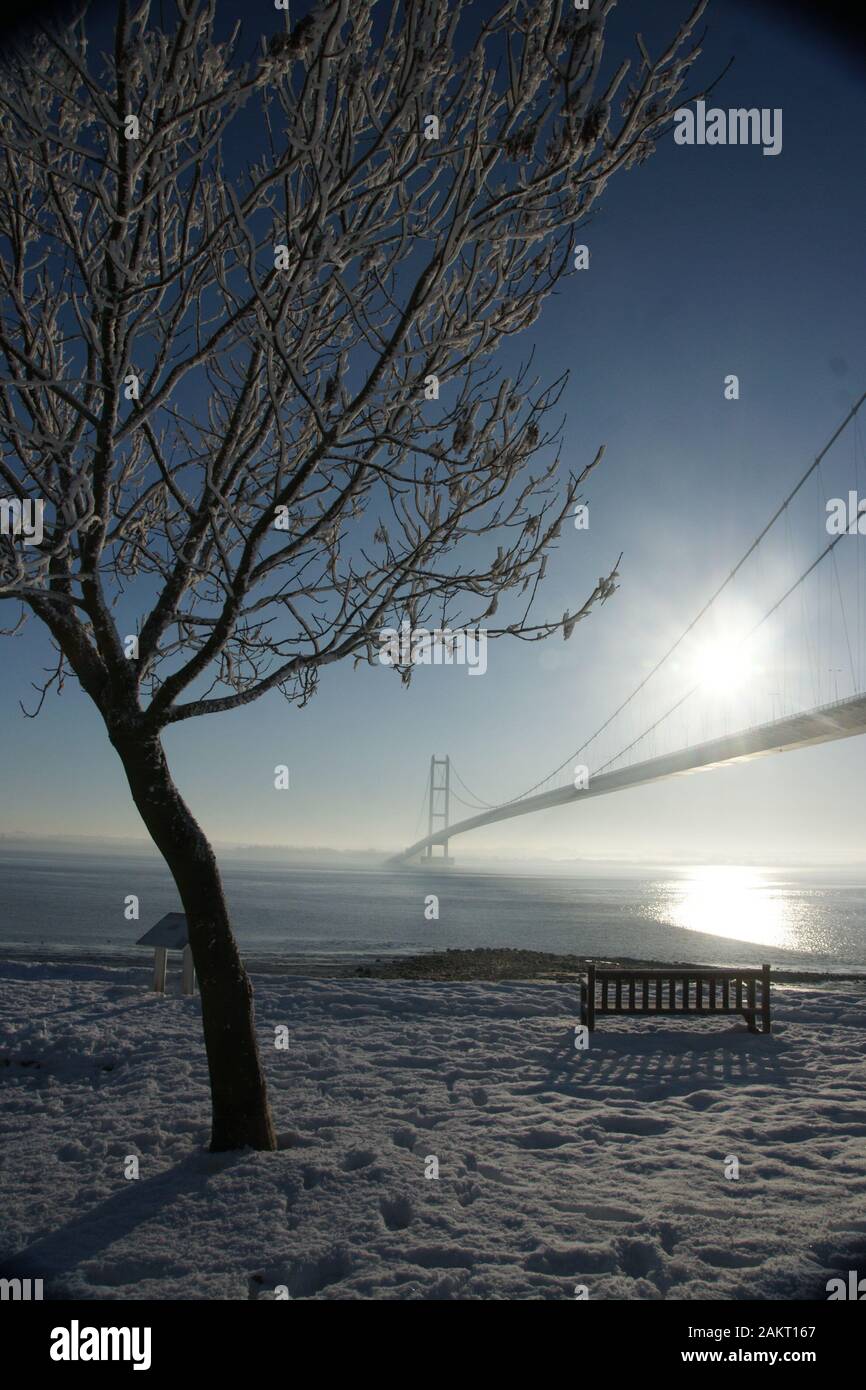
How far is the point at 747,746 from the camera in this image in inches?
1511

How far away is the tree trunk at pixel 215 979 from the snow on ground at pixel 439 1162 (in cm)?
20

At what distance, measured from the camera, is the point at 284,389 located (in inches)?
198

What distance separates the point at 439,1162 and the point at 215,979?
6.06ft

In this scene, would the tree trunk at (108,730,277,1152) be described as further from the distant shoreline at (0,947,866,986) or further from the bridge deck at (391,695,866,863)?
the bridge deck at (391,695,866,863)

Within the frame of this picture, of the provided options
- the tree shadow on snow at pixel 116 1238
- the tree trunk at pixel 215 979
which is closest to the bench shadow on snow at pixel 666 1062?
the tree trunk at pixel 215 979

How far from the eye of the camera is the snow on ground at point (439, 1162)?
12.3 feet

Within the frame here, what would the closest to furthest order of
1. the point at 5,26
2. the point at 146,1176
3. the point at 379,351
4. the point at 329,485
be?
the point at 5,26 < the point at 379,351 < the point at 146,1176 < the point at 329,485

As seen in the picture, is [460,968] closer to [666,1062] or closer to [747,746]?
[666,1062]

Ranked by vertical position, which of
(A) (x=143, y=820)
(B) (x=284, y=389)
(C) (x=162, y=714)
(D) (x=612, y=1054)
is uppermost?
(B) (x=284, y=389)

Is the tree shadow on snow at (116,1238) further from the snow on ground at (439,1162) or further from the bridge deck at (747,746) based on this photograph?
the bridge deck at (747,746)
